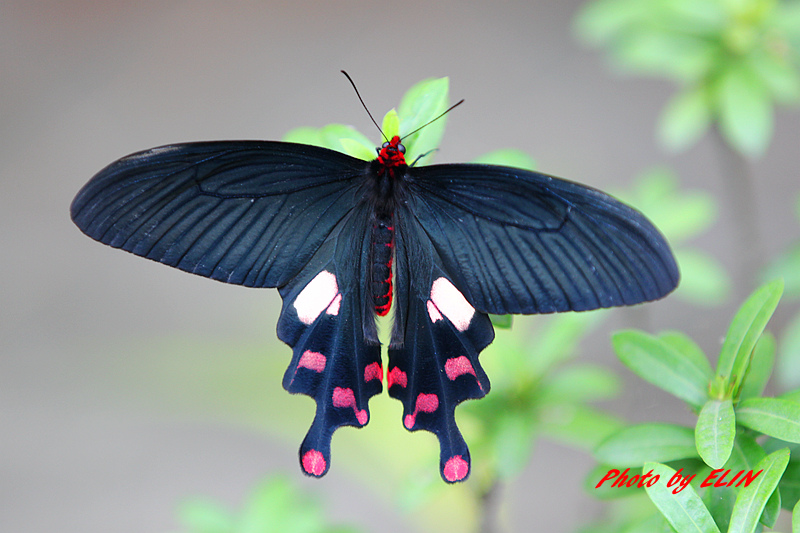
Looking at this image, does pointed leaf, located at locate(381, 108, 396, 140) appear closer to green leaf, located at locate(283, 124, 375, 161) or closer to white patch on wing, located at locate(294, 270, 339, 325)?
green leaf, located at locate(283, 124, 375, 161)

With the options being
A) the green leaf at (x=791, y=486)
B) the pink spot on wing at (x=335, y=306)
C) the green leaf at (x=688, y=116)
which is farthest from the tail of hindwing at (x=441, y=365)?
the green leaf at (x=688, y=116)

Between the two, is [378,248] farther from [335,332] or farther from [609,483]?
[609,483]

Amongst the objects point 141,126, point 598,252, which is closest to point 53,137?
point 141,126

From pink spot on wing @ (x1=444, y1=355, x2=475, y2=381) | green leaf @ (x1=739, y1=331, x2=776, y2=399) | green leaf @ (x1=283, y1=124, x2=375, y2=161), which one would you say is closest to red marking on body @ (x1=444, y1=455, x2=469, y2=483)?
pink spot on wing @ (x1=444, y1=355, x2=475, y2=381)

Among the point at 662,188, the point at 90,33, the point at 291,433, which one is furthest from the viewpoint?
the point at 90,33

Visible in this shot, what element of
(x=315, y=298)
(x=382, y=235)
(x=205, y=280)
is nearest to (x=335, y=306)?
(x=315, y=298)

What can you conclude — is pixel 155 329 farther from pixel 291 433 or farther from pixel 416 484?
pixel 416 484
